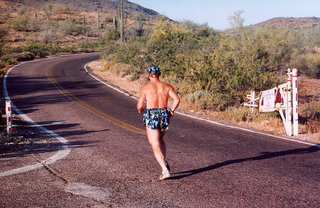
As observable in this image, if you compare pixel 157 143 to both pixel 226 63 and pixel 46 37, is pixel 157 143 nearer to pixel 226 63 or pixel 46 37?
pixel 226 63

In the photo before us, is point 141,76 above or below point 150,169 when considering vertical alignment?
above

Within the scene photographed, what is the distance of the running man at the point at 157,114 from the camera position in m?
5.90

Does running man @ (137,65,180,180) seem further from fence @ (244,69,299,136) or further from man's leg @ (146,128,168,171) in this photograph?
fence @ (244,69,299,136)

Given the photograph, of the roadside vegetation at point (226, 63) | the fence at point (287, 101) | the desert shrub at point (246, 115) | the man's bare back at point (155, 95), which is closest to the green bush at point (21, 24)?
the roadside vegetation at point (226, 63)

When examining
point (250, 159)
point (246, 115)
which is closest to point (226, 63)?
point (246, 115)

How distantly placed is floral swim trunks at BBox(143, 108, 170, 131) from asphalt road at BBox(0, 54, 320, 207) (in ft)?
3.06

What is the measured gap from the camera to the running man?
590 cm

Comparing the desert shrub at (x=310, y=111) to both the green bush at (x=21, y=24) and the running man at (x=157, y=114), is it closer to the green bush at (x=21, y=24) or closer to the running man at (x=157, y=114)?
the running man at (x=157, y=114)

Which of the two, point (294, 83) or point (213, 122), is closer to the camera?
point (294, 83)

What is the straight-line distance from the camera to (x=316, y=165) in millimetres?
7102

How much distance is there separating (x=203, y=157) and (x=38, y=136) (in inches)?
189

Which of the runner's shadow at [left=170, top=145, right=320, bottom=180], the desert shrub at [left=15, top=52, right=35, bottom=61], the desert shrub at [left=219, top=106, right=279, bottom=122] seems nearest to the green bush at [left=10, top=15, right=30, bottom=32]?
the desert shrub at [left=15, top=52, right=35, bottom=61]

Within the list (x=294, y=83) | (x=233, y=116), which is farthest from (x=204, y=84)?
(x=294, y=83)

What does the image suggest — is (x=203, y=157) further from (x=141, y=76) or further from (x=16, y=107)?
(x=141, y=76)
